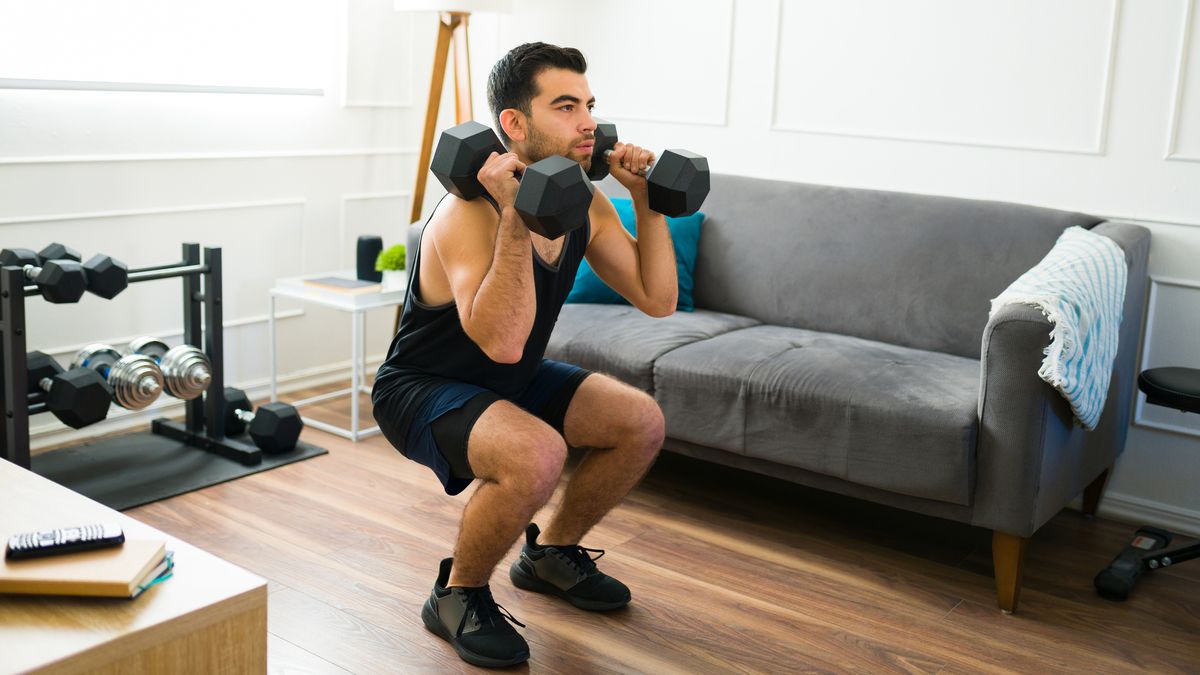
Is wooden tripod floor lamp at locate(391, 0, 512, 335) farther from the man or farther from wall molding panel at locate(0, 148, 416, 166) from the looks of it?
the man

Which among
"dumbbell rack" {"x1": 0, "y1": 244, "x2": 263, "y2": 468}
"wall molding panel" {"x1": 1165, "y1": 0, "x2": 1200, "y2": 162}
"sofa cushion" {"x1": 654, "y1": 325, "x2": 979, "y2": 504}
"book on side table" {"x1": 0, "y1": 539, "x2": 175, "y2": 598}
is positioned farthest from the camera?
"wall molding panel" {"x1": 1165, "y1": 0, "x2": 1200, "y2": 162}

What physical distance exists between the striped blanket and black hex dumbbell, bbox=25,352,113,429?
84.4 inches

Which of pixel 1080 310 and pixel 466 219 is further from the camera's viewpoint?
pixel 1080 310

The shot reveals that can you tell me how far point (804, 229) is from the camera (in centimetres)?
335

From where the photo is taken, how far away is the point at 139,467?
10.4ft

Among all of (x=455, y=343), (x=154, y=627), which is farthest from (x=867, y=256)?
(x=154, y=627)

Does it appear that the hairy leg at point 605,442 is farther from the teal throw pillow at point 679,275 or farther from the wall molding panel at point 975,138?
the wall molding panel at point 975,138

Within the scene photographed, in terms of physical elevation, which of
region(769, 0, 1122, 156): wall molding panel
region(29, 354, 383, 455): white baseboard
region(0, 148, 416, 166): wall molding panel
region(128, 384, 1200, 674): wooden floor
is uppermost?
region(769, 0, 1122, 156): wall molding panel

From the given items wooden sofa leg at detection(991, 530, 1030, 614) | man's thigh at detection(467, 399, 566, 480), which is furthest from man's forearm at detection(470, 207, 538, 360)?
wooden sofa leg at detection(991, 530, 1030, 614)

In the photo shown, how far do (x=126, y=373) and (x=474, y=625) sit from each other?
4.29ft

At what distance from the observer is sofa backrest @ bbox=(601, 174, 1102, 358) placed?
3.05 m

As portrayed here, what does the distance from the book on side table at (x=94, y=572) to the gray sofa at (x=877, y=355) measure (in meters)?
1.50

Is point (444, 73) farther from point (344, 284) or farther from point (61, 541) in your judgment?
point (61, 541)

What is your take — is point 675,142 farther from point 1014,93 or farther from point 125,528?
point 125,528
